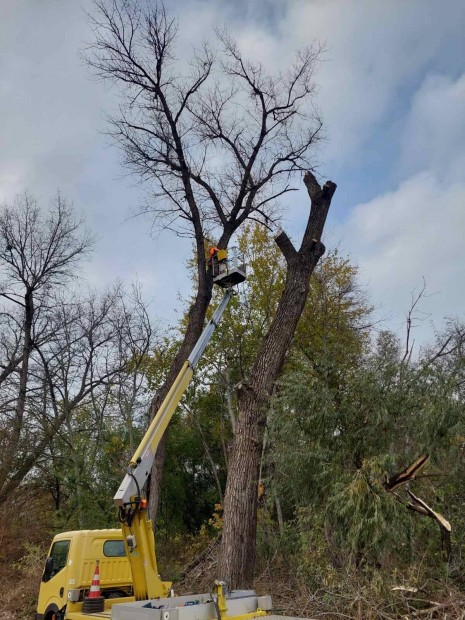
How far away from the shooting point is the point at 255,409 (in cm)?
962

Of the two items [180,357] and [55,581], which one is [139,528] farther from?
[180,357]

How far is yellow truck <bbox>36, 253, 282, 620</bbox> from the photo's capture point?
5.82 metres

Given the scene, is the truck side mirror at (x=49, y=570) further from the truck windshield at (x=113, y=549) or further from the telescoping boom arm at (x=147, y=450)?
the telescoping boom arm at (x=147, y=450)

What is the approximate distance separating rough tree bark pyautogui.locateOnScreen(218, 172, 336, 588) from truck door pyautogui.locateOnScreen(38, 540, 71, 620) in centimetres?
243

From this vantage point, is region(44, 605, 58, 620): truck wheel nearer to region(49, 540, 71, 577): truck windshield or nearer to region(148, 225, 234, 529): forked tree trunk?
region(49, 540, 71, 577): truck windshield

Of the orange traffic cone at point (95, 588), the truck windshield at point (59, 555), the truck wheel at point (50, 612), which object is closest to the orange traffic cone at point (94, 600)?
the orange traffic cone at point (95, 588)

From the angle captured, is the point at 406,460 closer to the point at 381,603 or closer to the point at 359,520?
the point at 359,520

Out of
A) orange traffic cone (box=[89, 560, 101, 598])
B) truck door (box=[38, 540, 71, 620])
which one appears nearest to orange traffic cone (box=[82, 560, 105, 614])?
orange traffic cone (box=[89, 560, 101, 598])

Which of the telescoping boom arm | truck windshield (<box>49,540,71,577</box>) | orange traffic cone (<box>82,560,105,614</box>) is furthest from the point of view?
truck windshield (<box>49,540,71,577</box>)

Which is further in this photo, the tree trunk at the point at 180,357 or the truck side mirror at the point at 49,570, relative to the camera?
the tree trunk at the point at 180,357

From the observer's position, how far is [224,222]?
1446 centimetres

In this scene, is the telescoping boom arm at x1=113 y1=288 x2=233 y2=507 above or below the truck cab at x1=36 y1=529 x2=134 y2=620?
above

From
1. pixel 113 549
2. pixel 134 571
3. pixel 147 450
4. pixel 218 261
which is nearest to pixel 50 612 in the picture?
pixel 113 549

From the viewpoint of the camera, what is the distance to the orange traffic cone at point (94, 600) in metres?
7.47
